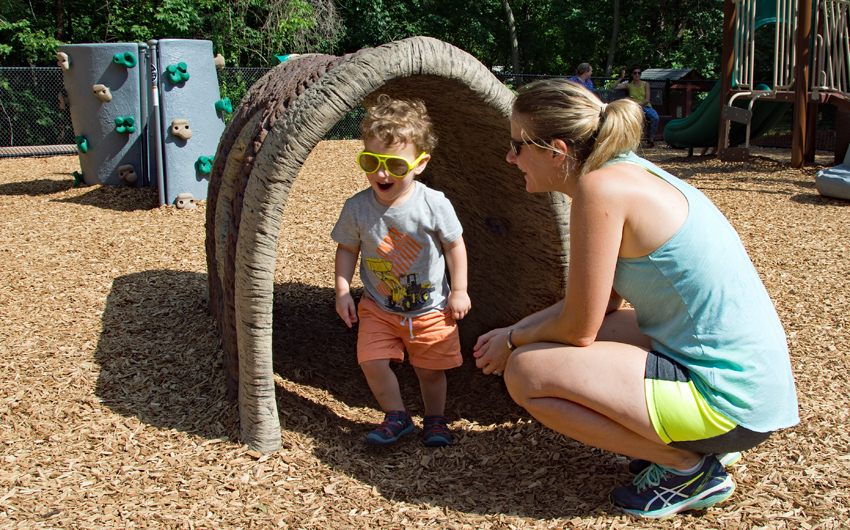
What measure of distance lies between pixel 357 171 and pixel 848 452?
7.47 meters

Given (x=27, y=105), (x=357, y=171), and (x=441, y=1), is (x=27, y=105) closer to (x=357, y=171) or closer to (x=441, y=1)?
(x=357, y=171)

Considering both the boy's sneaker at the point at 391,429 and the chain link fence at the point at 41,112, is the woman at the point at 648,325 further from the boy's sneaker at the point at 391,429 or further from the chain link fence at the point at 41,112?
the chain link fence at the point at 41,112

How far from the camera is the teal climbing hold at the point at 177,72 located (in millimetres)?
6668

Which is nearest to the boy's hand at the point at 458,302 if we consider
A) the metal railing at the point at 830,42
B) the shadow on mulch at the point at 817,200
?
the shadow on mulch at the point at 817,200

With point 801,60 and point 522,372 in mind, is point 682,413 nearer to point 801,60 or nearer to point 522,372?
point 522,372

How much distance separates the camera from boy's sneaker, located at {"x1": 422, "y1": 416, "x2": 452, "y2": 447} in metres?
2.70

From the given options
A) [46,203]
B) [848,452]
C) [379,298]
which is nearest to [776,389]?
[848,452]

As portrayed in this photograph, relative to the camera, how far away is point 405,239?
2.75m

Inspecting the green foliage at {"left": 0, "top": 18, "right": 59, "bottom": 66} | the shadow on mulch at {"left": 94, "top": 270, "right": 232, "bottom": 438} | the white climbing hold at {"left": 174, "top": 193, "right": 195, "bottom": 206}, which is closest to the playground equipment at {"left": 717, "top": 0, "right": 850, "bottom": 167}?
the white climbing hold at {"left": 174, "top": 193, "right": 195, "bottom": 206}

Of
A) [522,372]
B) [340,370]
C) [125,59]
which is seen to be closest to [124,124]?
[125,59]

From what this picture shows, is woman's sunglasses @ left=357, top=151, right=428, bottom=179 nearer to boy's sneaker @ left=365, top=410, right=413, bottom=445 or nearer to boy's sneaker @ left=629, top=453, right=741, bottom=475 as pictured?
boy's sneaker @ left=365, top=410, right=413, bottom=445

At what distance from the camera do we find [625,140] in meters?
1.99

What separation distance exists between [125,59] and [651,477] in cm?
729

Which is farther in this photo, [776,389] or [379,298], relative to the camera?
[379,298]
